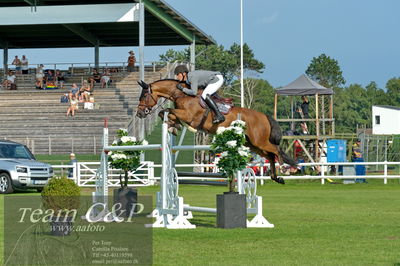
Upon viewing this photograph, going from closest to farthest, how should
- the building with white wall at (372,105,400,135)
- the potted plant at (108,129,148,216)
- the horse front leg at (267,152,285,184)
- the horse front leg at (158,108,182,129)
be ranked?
1. the potted plant at (108,129,148,216)
2. the horse front leg at (158,108,182,129)
3. the horse front leg at (267,152,285,184)
4. the building with white wall at (372,105,400,135)

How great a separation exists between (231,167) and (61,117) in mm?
29397

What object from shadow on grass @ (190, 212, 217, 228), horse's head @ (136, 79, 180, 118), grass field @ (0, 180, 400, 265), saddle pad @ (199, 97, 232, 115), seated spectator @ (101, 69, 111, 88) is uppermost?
seated spectator @ (101, 69, 111, 88)

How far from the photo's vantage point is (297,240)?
13.1 m

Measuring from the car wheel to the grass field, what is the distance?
11.6 metres

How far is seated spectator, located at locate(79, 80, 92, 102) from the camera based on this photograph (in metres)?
44.8

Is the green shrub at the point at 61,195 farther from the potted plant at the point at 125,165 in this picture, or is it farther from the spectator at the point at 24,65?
the spectator at the point at 24,65

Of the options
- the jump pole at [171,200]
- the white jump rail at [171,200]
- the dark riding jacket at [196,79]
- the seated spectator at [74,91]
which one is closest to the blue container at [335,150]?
the seated spectator at [74,91]

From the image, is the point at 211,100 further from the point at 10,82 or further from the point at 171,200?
the point at 10,82

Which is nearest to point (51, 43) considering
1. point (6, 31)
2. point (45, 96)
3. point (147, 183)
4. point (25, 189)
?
point (6, 31)

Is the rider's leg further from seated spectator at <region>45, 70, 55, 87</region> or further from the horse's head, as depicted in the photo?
seated spectator at <region>45, 70, 55, 87</region>

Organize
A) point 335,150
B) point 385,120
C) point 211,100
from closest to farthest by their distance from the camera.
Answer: point 211,100, point 335,150, point 385,120

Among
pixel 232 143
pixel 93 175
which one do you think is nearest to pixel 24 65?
pixel 93 175

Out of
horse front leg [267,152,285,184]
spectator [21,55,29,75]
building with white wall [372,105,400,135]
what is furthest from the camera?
building with white wall [372,105,400,135]

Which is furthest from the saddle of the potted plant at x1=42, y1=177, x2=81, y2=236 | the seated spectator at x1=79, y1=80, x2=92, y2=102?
the seated spectator at x1=79, y1=80, x2=92, y2=102
